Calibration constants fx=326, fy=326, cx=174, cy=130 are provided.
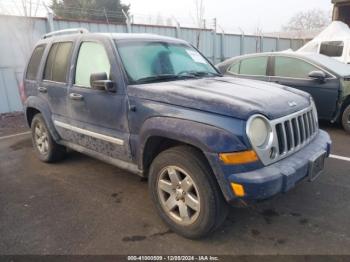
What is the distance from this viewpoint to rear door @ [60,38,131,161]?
3426mm

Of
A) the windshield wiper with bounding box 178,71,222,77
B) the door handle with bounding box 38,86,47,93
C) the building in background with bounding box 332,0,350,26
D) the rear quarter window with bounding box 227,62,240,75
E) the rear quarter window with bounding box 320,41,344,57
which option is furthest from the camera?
the building in background with bounding box 332,0,350,26

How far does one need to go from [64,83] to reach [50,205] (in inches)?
61.0

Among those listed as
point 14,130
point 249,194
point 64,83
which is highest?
point 64,83

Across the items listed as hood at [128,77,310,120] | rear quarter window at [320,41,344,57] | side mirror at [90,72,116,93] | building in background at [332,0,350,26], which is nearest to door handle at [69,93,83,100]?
side mirror at [90,72,116,93]

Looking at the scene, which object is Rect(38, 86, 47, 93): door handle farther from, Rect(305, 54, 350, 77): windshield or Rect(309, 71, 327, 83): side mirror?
Rect(305, 54, 350, 77): windshield

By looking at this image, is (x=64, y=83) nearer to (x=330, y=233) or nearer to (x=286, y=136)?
(x=286, y=136)

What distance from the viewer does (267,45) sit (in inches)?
760

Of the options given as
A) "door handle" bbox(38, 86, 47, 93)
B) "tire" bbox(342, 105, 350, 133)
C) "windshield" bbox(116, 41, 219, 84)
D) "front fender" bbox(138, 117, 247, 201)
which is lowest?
"tire" bbox(342, 105, 350, 133)

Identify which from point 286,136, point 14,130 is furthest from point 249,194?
point 14,130

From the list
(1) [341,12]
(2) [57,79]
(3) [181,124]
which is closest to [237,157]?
(3) [181,124]

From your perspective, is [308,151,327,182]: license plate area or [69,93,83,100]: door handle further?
[69,93,83,100]: door handle

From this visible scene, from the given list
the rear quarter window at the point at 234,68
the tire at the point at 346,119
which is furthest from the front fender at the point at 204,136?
the rear quarter window at the point at 234,68

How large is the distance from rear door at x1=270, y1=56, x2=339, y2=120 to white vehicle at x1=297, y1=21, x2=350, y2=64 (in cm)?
486

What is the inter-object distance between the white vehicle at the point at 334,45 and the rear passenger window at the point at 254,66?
487 cm
